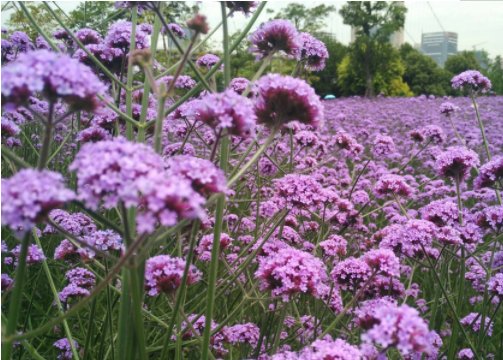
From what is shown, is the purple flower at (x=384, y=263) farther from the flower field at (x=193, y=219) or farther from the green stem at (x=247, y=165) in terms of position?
the green stem at (x=247, y=165)

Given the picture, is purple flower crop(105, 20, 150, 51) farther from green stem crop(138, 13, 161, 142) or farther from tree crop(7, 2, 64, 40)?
tree crop(7, 2, 64, 40)

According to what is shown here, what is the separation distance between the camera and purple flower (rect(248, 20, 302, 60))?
178 centimetres

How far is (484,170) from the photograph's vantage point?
A: 7.69 ft

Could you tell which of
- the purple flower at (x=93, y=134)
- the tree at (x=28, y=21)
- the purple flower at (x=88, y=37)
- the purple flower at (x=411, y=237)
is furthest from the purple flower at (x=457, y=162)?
the tree at (x=28, y=21)

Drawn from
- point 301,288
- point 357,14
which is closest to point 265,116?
point 301,288

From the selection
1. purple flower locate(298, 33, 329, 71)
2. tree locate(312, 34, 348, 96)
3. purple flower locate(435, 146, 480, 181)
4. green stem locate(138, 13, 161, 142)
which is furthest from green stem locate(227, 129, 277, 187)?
tree locate(312, 34, 348, 96)

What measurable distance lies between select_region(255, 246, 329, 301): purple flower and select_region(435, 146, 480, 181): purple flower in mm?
1101

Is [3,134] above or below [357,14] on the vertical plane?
below

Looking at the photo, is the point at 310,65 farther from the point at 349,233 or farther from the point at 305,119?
the point at 349,233

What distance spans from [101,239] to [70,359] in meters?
0.72

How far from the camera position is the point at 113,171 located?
927mm

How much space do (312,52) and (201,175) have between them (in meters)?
1.55

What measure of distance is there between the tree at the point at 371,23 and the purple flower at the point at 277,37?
33892mm

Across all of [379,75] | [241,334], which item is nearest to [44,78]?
[241,334]
